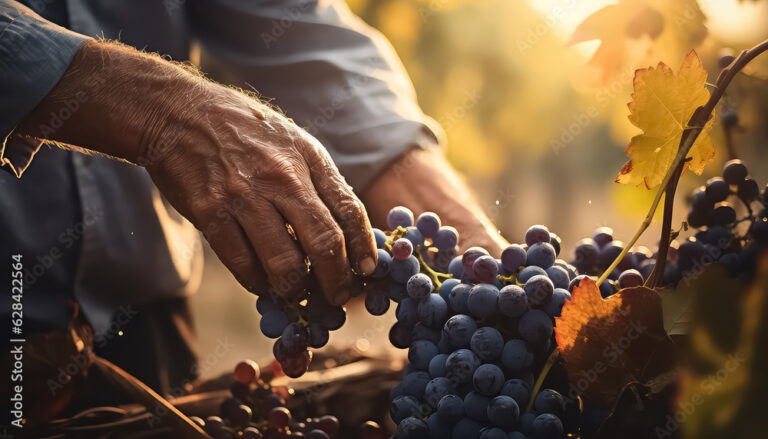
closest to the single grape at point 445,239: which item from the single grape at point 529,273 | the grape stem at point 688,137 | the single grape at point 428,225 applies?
the single grape at point 428,225

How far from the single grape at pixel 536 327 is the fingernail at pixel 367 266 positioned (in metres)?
0.16

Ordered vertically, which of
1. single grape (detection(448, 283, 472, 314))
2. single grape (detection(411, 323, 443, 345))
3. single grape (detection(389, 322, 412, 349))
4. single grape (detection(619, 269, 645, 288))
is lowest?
single grape (detection(389, 322, 412, 349))

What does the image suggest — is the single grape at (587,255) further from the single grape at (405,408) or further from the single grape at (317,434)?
the single grape at (317,434)

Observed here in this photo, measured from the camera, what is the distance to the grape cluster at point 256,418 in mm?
749

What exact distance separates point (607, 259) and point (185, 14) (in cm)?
115

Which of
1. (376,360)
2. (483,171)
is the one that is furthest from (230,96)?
(483,171)

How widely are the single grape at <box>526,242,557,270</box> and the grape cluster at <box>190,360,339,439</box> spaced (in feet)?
1.22

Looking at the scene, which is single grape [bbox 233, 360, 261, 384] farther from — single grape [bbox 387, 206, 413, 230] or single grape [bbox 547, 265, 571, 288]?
single grape [bbox 547, 265, 571, 288]

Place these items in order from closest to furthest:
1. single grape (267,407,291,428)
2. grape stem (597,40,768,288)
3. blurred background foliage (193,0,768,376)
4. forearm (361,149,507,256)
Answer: grape stem (597,40,768,288) → single grape (267,407,291,428) → forearm (361,149,507,256) → blurred background foliage (193,0,768,376)

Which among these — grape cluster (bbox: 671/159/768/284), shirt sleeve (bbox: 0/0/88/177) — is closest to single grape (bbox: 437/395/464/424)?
grape cluster (bbox: 671/159/768/284)

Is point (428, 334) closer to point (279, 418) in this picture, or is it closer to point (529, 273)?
point (529, 273)

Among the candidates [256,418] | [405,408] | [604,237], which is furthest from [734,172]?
[256,418]

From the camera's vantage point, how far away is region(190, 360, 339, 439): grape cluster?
749mm

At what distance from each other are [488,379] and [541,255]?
0.14m
